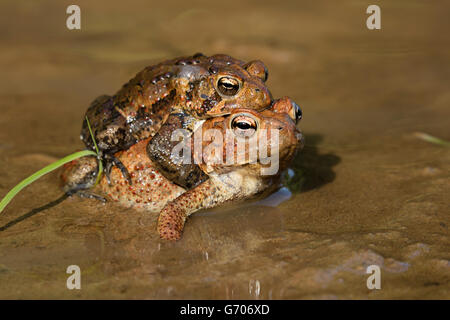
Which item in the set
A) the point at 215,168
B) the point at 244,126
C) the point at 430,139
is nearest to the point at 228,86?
the point at 244,126

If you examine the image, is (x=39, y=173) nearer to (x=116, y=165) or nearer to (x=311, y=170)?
(x=116, y=165)

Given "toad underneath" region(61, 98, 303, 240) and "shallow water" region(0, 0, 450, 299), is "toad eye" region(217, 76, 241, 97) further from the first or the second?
"shallow water" region(0, 0, 450, 299)

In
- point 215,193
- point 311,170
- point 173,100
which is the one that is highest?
point 173,100

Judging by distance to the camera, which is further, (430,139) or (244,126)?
(430,139)

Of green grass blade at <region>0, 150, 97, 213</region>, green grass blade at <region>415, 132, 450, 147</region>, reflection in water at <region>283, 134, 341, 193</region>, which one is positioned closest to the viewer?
green grass blade at <region>0, 150, 97, 213</region>

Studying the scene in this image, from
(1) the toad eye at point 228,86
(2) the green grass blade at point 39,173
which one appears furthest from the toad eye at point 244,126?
(2) the green grass blade at point 39,173

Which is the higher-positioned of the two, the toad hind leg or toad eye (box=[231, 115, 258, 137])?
toad eye (box=[231, 115, 258, 137])

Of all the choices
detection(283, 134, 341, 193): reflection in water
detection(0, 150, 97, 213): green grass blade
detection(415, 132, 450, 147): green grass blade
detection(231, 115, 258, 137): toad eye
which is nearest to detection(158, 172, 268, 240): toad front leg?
detection(231, 115, 258, 137): toad eye
